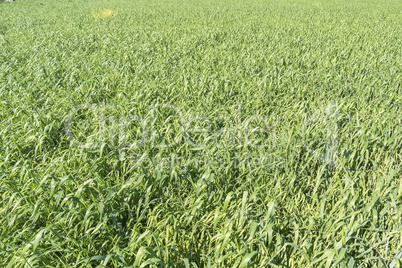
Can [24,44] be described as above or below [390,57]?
above

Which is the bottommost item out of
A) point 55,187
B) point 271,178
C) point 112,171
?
point 271,178

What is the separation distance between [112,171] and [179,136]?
90 cm

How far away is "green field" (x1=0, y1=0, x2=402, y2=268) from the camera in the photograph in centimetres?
198

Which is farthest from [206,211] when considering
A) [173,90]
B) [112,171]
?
[173,90]

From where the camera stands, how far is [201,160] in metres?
2.85

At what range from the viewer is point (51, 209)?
2.25 metres

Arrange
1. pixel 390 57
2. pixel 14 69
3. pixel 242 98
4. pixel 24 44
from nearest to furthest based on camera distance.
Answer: pixel 242 98 < pixel 14 69 < pixel 390 57 < pixel 24 44

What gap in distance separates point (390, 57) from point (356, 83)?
2.34 meters

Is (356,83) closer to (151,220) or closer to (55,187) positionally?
(151,220)

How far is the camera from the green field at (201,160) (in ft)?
6.48

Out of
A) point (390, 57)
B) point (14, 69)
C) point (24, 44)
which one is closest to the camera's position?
point (14, 69)

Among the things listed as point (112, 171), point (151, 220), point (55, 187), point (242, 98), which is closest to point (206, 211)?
point (151, 220)

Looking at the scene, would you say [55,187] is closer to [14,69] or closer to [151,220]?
[151,220]

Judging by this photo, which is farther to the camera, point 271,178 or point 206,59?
point 206,59
